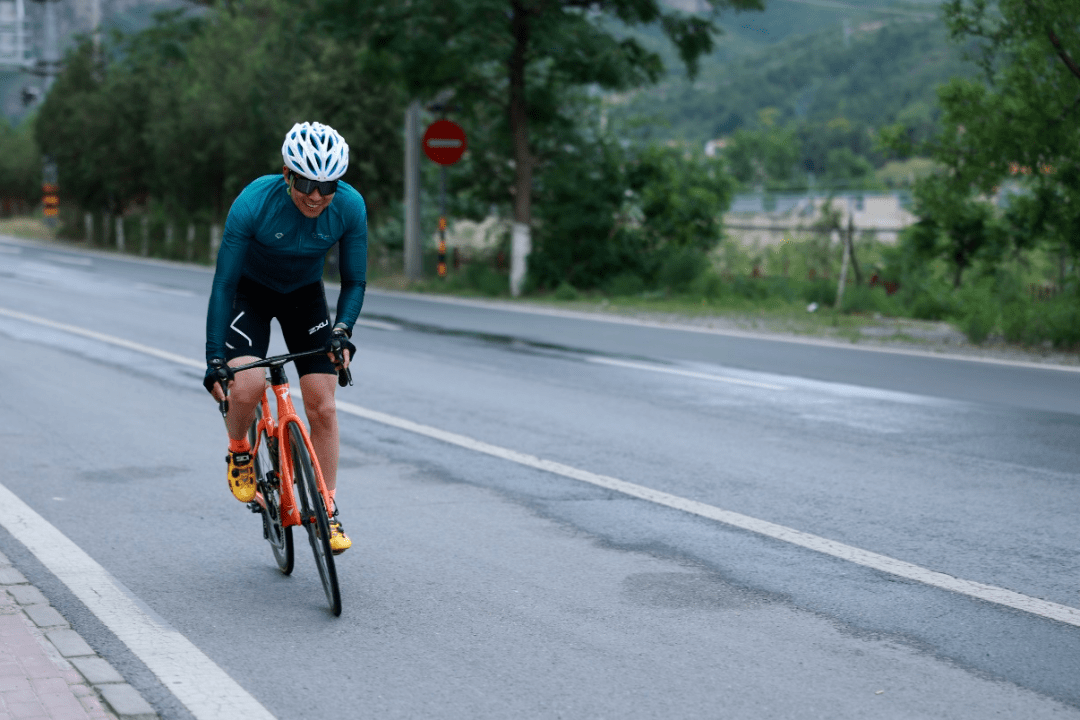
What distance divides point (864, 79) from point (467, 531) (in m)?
A: 162

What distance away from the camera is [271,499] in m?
5.69

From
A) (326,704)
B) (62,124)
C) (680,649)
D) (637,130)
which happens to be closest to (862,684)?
(680,649)

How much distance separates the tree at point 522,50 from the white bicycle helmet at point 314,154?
18432 millimetres

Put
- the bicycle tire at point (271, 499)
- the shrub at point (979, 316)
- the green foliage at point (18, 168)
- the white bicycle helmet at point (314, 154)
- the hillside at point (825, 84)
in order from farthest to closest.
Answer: the hillside at point (825, 84)
the green foliage at point (18, 168)
the shrub at point (979, 316)
the bicycle tire at point (271, 499)
the white bicycle helmet at point (314, 154)

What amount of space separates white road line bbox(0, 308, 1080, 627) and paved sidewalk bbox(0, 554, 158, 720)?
10.7 ft

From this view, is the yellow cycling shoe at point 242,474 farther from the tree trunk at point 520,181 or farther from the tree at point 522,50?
the tree trunk at point 520,181

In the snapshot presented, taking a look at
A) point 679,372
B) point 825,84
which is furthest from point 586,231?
point 825,84

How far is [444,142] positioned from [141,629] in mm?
23109

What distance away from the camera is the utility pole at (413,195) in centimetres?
2811

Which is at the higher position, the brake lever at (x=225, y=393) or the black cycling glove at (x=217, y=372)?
the black cycling glove at (x=217, y=372)

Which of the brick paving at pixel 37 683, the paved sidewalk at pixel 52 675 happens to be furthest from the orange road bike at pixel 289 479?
the brick paving at pixel 37 683

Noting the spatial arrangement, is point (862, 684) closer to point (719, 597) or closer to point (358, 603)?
point (719, 597)

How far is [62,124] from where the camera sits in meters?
51.8

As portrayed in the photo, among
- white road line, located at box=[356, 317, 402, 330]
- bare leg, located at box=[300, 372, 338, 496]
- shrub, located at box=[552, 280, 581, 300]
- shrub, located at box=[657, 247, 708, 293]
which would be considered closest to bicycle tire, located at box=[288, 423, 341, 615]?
bare leg, located at box=[300, 372, 338, 496]
